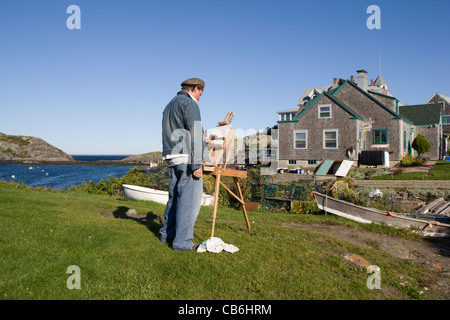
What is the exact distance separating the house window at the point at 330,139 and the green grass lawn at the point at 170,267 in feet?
79.2

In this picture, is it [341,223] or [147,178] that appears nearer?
[341,223]

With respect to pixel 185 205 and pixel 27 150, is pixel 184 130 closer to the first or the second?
pixel 185 205

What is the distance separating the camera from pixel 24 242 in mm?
5836

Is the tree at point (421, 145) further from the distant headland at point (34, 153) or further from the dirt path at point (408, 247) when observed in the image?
the distant headland at point (34, 153)

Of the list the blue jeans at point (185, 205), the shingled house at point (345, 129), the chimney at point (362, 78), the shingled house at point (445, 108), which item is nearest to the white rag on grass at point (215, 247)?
the blue jeans at point (185, 205)

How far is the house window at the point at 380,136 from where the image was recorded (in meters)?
30.5

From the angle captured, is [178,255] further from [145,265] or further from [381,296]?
[381,296]

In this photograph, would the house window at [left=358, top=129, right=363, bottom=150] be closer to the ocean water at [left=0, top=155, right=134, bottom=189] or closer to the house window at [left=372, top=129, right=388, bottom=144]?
the house window at [left=372, top=129, right=388, bottom=144]

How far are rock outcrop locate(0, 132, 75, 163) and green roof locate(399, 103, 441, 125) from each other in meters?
110

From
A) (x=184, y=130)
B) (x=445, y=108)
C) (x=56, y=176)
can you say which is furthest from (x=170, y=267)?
(x=445, y=108)

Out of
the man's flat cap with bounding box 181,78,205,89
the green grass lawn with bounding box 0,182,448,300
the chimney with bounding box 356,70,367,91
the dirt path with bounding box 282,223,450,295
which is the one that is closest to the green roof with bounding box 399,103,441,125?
the chimney with bounding box 356,70,367,91

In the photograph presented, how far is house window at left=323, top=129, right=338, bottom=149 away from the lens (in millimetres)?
30278

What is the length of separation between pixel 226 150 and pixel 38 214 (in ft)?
16.0
